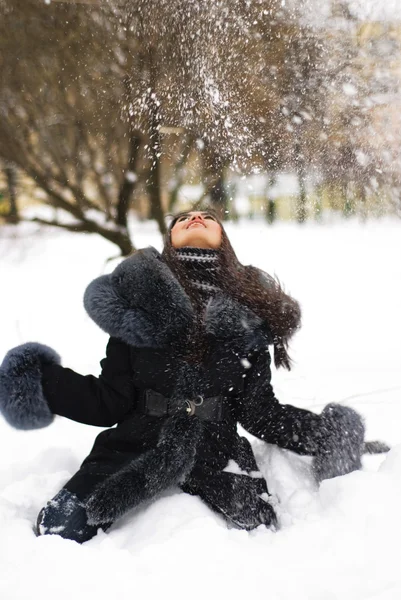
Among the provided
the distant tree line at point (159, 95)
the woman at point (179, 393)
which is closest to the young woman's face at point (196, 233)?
the woman at point (179, 393)

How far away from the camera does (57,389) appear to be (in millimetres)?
1385

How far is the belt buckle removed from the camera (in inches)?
55.5

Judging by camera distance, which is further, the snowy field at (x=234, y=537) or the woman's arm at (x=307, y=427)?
the woman's arm at (x=307, y=427)

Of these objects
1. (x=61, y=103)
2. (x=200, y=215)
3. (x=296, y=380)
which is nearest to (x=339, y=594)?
(x=200, y=215)

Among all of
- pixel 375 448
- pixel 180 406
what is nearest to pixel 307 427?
pixel 375 448

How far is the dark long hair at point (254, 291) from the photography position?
1571mm

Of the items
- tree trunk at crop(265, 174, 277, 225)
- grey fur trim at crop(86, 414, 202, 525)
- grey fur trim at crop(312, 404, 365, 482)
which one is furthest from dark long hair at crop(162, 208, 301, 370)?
tree trunk at crop(265, 174, 277, 225)

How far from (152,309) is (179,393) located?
237 mm

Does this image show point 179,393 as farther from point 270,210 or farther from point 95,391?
point 270,210

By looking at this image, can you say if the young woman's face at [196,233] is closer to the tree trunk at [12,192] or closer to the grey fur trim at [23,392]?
the grey fur trim at [23,392]

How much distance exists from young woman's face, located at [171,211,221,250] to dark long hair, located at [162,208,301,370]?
26 millimetres

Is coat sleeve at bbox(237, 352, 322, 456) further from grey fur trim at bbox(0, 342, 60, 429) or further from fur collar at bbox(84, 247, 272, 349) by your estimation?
grey fur trim at bbox(0, 342, 60, 429)

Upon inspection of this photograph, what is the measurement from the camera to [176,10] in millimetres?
3240

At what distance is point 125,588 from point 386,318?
3336 millimetres
